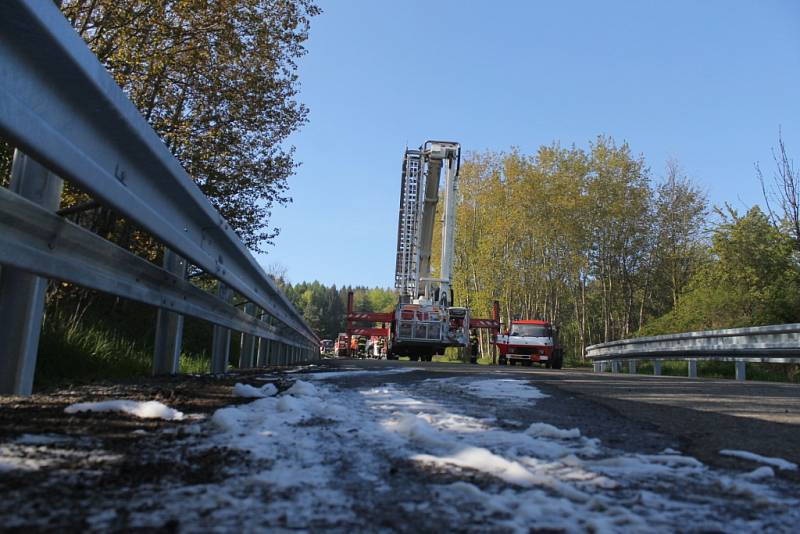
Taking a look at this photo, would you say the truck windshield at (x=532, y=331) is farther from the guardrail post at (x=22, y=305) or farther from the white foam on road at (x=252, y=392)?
the guardrail post at (x=22, y=305)

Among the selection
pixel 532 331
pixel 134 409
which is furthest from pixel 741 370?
pixel 532 331

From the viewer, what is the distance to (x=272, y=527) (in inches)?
48.5

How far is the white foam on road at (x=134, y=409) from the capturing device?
8.20 feet

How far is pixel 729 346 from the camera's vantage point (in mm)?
12828

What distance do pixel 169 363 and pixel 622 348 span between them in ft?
52.7

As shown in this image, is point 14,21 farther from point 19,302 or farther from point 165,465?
point 165,465

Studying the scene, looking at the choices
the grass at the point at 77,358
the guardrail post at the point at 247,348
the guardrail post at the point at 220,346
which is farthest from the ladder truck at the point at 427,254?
the grass at the point at 77,358

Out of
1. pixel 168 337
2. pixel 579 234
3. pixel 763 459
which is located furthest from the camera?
pixel 579 234

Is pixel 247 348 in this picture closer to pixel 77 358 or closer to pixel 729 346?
pixel 77 358

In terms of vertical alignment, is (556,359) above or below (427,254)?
below

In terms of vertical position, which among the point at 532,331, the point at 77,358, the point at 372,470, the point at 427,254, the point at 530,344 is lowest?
the point at 372,470

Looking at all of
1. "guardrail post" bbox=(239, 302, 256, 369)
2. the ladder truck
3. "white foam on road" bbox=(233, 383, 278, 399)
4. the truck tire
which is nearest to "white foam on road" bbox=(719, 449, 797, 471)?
"white foam on road" bbox=(233, 383, 278, 399)

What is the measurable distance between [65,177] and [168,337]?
8.15 feet

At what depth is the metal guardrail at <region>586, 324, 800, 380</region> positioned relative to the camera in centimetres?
1129
